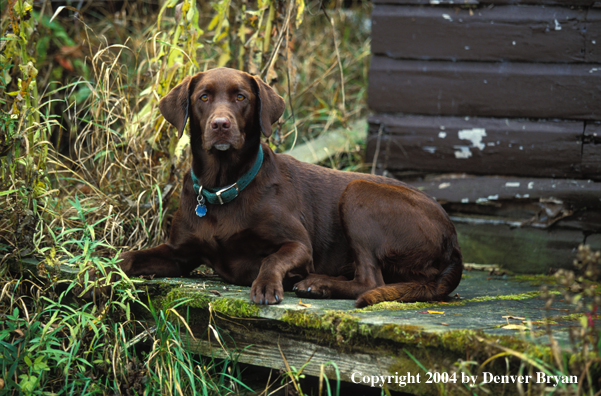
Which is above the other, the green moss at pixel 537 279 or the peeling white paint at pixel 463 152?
the peeling white paint at pixel 463 152

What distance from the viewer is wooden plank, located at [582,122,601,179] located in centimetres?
387

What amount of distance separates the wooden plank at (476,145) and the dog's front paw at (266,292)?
2.10 metres

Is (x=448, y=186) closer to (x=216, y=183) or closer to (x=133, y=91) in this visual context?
(x=216, y=183)

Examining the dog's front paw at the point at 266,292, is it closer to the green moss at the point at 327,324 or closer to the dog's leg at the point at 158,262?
the green moss at the point at 327,324

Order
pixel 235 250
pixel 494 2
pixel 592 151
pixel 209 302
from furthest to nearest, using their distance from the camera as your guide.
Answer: pixel 494 2 → pixel 592 151 → pixel 235 250 → pixel 209 302

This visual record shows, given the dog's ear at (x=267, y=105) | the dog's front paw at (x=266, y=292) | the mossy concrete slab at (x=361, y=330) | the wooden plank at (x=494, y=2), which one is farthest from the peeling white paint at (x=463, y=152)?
the dog's front paw at (x=266, y=292)

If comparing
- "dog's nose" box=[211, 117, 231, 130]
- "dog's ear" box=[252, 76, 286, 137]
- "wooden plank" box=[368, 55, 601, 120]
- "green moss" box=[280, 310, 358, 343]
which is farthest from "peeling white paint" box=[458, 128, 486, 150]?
"green moss" box=[280, 310, 358, 343]

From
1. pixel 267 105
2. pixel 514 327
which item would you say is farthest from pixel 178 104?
pixel 514 327

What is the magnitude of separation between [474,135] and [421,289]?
1.73 m

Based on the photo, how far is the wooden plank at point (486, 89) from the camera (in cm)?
389

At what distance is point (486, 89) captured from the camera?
13.3 feet

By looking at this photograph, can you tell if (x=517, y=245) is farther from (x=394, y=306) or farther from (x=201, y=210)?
(x=201, y=210)

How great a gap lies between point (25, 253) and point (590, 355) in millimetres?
2504

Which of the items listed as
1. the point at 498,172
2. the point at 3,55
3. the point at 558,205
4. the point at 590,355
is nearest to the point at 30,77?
the point at 3,55
